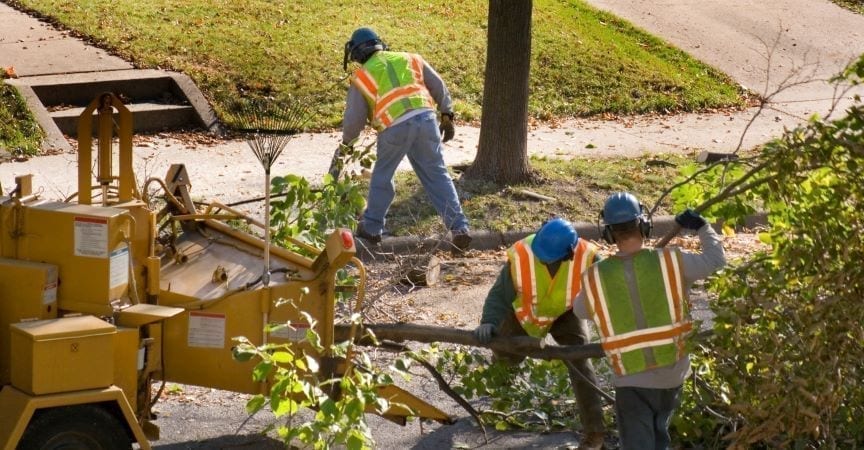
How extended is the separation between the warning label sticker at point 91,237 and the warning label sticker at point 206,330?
1.69 ft

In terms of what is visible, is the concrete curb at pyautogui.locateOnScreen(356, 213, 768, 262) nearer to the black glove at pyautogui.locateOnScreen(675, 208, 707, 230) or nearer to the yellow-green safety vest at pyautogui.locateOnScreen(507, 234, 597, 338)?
the yellow-green safety vest at pyautogui.locateOnScreen(507, 234, 597, 338)

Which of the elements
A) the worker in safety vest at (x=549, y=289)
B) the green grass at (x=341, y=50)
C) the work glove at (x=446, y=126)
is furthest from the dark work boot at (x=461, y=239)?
the green grass at (x=341, y=50)

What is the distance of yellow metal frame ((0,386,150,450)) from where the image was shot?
16.2ft

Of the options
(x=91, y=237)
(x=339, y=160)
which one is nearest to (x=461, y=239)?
(x=339, y=160)

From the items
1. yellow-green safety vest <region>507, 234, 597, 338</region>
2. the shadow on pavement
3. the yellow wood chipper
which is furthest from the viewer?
the shadow on pavement

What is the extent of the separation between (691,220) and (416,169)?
419 centimetres

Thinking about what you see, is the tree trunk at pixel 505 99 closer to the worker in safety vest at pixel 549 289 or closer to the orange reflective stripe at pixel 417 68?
the orange reflective stripe at pixel 417 68

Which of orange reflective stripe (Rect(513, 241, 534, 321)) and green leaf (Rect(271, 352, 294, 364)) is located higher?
orange reflective stripe (Rect(513, 241, 534, 321))

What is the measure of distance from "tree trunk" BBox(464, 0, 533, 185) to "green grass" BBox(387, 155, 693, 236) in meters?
0.20

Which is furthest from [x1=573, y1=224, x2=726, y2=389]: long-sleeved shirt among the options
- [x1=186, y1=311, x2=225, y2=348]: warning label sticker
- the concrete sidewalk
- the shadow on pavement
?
the concrete sidewalk

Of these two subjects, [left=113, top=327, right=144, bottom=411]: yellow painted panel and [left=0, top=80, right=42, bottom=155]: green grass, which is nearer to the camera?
[left=113, top=327, right=144, bottom=411]: yellow painted panel

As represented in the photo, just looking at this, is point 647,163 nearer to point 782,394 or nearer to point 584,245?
point 584,245

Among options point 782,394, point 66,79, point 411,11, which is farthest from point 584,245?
point 411,11

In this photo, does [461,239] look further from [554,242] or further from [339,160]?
[554,242]
